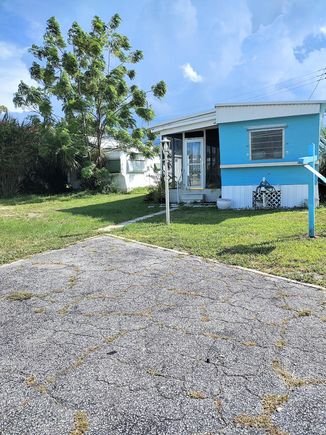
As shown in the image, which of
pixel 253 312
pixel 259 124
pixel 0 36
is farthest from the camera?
pixel 0 36

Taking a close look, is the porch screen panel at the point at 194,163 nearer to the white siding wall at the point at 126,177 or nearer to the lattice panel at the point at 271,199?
the lattice panel at the point at 271,199

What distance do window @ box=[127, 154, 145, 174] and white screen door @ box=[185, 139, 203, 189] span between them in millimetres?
Result: 7179

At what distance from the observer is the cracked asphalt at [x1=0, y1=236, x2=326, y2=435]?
2.10 meters

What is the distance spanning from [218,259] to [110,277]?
1.66 metres

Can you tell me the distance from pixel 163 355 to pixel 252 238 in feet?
13.9

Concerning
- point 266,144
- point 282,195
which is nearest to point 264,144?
point 266,144

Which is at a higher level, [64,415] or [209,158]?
[209,158]

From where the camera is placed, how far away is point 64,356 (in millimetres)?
2799

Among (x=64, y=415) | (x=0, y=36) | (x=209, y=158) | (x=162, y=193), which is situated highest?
(x=0, y=36)

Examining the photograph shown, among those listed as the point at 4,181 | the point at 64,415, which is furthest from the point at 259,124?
the point at 4,181

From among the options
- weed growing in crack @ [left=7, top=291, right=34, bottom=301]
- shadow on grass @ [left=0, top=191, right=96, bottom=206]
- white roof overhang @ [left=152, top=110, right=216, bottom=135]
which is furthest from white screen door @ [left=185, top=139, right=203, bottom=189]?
weed growing in crack @ [left=7, top=291, right=34, bottom=301]

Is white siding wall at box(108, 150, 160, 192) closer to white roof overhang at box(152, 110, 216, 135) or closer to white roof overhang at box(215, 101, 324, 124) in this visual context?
white roof overhang at box(152, 110, 216, 135)

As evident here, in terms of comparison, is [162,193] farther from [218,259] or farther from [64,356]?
[64,356]

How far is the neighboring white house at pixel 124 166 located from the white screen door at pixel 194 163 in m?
5.56
